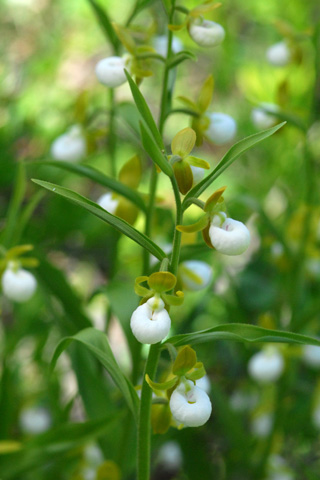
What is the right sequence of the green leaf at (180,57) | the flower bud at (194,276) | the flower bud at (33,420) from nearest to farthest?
1. the green leaf at (180,57)
2. the flower bud at (194,276)
3. the flower bud at (33,420)

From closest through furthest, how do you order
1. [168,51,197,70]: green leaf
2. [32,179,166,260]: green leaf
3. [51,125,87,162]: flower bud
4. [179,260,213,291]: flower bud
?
[32,179,166,260]: green leaf → [168,51,197,70]: green leaf → [179,260,213,291]: flower bud → [51,125,87,162]: flower bud

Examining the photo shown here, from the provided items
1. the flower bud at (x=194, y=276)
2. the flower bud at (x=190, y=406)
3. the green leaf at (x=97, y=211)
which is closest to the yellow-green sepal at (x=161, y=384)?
the flower bud at (x=190, y=406)

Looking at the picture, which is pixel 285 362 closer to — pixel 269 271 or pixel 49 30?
pixel 269 271

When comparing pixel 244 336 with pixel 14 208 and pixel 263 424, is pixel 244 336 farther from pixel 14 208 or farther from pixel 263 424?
pixel 263 424

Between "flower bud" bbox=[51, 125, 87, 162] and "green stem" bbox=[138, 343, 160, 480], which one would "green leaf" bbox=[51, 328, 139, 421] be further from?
"flower bud" bbox=[51, 125, 87, 162]

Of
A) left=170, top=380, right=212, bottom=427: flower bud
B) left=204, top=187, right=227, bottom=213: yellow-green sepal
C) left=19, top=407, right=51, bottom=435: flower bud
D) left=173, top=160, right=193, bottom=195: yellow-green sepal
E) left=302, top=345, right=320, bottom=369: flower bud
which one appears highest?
left=173, top=160, right=193, bottom=195: yellow-green sepal

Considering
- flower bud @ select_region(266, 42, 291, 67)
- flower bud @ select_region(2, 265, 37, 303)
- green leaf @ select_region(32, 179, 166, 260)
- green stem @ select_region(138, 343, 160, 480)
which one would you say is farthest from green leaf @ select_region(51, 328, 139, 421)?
flower bud @ select_region(266, 42, 291, 67)

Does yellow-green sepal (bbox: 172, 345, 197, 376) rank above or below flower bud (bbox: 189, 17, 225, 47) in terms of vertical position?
below

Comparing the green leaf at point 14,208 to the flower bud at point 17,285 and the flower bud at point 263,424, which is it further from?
the flower bud at point 263,424
